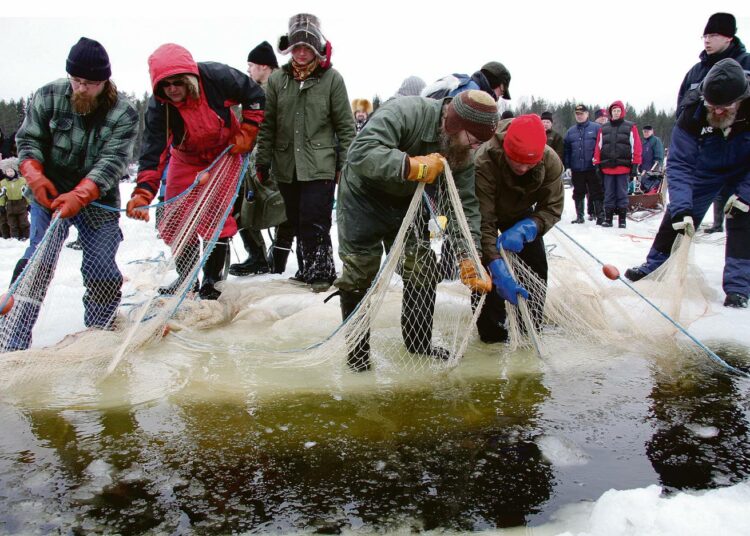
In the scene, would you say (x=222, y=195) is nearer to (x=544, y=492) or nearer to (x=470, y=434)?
(x=470, y=434)

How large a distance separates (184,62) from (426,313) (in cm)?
203

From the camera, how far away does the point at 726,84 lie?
363 cm

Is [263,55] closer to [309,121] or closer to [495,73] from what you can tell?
[309,121]

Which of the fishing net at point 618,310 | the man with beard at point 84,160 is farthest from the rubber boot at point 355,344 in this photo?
the man with beard at point 84,160

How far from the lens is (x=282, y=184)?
441cm

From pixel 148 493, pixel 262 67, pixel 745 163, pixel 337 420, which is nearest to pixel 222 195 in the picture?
pixel 262 67

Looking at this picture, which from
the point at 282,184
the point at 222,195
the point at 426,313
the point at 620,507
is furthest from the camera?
the point at 282,184

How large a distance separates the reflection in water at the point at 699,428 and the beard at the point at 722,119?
1.88 meters

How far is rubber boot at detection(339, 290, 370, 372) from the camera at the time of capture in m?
2.94

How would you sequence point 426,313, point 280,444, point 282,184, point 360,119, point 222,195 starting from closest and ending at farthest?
point 280,444 → point 426,313 → point 222,195 → point 282,184 → point 360,119

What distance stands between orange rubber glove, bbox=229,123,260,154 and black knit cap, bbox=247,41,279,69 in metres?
1.39

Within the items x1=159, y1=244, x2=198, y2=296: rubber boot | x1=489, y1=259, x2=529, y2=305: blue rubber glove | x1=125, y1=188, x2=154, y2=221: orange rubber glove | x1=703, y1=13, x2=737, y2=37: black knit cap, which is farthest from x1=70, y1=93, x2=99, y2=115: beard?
x1=703, y1=13, x2=737, y2=37: black knit cap

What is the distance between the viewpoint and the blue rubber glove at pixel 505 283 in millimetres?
3168

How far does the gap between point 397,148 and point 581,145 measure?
7172 mm
